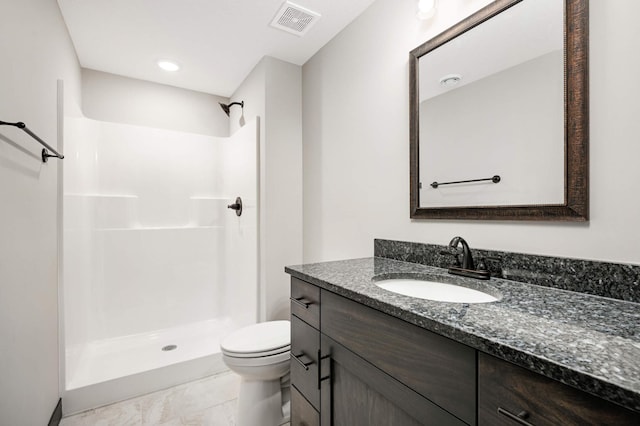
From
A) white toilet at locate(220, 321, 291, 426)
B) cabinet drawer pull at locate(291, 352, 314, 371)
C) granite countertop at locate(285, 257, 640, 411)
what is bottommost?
white toilet at locate(220, 321, 291, 426)

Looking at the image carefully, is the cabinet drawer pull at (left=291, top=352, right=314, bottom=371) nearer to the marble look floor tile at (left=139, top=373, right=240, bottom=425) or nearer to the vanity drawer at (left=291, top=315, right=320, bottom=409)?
the vanity drawer at (left=291, top=315, right=320, bottom=409)

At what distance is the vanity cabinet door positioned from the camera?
70cm

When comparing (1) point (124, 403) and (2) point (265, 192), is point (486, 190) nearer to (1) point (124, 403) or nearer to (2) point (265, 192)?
(2) point (265, 192)

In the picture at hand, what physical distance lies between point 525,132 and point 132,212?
117 inches

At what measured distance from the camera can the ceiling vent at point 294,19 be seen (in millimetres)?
1700

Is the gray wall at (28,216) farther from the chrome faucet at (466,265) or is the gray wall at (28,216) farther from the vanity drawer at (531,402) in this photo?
the chrome faucet at (466,265)

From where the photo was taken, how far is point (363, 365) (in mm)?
882

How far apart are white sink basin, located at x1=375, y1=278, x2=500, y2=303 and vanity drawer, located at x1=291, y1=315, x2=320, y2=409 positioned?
35 centimetres

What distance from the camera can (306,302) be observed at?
1.19 m

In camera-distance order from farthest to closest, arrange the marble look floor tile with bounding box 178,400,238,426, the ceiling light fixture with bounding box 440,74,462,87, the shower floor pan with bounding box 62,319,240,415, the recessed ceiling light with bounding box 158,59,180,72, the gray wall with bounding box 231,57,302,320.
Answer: the recessed ceiling light with bounding box 158,59,180,72 → the gray wall with bounding box 231,57,302,320 → the shower floor pan with bounding box 62,319,240,415 → the marble look floor tile with bounding box 178,400,238,426 → the ceiling light fixture with bounding box 440,74,462,87

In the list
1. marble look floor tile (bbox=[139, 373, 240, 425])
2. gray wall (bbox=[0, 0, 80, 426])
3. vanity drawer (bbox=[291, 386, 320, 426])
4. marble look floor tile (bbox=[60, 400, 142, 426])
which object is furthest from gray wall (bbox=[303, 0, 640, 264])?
gray wall (bbox=[0, 0, 80, 426])

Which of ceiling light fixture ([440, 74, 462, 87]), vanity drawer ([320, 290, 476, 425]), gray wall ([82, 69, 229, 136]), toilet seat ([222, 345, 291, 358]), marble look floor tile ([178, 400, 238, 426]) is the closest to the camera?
vanity drawer ([320, 290, 476, 425])

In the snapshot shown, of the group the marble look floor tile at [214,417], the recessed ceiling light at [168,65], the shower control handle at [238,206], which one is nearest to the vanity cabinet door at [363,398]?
the marble look floor tile at [214,417]

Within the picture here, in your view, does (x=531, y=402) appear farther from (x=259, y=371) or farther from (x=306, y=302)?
(x=259, y=371)
